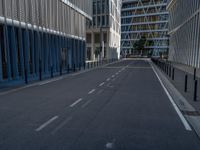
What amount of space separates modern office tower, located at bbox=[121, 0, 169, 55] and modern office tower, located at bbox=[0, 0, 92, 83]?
78135mm

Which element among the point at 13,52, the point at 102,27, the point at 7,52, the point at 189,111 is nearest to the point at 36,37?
the point at 13,52

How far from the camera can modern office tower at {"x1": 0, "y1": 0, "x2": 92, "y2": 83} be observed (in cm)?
1502

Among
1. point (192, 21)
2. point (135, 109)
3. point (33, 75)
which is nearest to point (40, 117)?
point (135, 109)

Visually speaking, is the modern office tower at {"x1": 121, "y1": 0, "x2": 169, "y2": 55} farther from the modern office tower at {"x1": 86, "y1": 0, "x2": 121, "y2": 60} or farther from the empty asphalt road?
the empty asphalt road

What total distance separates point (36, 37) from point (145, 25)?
94319 mm

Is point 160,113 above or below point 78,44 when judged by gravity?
below

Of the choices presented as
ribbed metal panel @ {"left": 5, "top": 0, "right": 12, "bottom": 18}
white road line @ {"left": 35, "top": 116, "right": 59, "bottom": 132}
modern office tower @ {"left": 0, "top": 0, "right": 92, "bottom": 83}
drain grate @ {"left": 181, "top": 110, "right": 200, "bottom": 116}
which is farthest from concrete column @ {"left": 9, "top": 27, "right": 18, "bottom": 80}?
drain grate @ {"left": 181, "top": 110, "right": 200, "bottom": 116}

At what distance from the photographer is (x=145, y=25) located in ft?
347

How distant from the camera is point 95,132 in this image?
5434 millimetres

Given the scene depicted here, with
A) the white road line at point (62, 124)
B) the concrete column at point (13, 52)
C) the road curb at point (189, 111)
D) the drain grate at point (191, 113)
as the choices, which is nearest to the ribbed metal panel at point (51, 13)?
the concrete column at point (13, 52)

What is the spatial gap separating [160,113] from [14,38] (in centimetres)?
1266

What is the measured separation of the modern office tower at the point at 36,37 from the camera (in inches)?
591

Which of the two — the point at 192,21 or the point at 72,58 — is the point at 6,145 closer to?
the point at 72,58

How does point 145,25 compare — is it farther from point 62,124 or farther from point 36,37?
point 62,124
